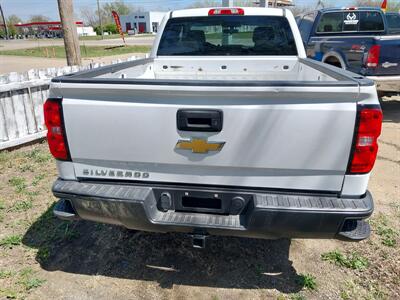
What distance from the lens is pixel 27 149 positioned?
19.8ft

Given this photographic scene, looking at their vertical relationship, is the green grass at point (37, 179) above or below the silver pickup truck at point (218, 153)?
below

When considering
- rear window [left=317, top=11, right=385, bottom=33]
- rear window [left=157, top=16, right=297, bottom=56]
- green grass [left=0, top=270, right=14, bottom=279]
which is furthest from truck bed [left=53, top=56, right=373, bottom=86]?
rear window [left=317, top=11, right=385, bottom=33]

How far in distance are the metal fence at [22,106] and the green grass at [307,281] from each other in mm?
4965

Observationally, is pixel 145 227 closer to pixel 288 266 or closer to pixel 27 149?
pixel 288 266

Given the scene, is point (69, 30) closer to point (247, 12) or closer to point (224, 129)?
point (247, 12)

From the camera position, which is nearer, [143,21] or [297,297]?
[297,297]

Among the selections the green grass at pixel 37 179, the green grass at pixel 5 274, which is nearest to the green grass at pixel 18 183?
the green grass at pixel 37 179

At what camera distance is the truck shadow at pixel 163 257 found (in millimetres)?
2980

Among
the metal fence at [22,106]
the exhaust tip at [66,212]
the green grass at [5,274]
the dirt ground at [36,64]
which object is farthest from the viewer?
the dirt ground at [36,64]

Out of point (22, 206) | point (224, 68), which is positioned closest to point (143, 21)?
point (224, 68)

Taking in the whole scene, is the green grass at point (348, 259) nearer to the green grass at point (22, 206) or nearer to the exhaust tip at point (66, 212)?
the exhaust tip at point (66, 212)

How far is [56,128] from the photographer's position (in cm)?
248

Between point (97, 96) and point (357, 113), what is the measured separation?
5.50 feet

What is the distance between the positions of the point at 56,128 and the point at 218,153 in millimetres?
1164
